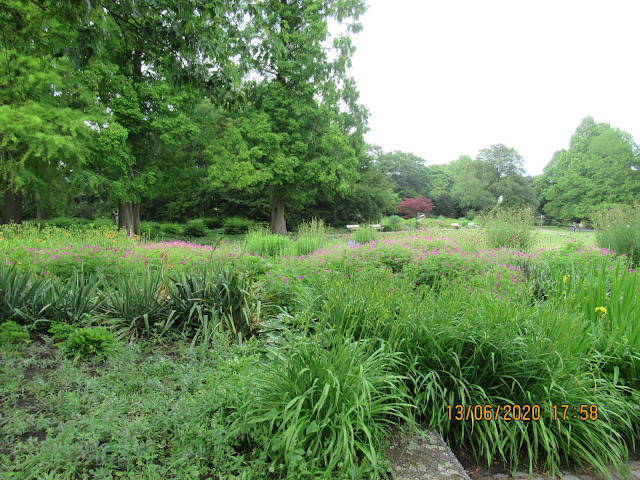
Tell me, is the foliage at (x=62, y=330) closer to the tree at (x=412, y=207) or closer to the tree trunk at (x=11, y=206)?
the tree trunk at (x=11, y=206)

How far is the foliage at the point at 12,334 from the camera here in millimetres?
2801

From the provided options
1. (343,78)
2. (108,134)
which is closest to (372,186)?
(343,78)

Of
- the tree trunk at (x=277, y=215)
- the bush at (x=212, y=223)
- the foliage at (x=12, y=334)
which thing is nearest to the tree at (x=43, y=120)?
the foliage at (x=12, y=334)

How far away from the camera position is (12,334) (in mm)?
2785

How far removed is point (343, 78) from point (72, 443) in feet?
49.3

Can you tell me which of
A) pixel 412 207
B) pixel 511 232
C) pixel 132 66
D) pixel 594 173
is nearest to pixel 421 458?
pixel 511 232

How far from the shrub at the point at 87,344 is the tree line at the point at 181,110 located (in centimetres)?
250

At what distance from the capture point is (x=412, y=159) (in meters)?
43.8

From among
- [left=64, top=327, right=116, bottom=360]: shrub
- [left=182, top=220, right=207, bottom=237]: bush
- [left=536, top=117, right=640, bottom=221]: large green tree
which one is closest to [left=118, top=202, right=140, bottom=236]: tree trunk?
[left=182, top=220, right=207, bottom=237]: bush

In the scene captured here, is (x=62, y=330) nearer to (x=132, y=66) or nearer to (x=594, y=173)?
(x=132, y=66)

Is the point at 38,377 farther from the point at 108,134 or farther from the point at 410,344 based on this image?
the point at 108,134

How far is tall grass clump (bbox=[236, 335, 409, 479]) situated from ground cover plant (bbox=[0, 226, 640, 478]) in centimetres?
1

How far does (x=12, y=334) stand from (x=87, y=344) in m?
0.70
